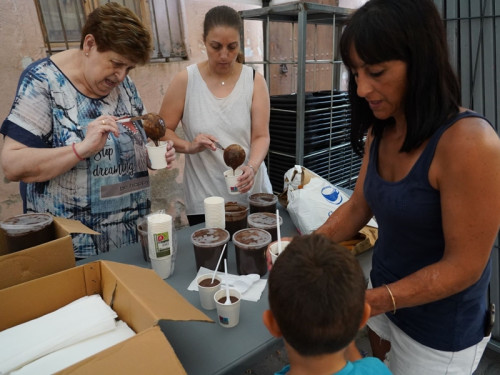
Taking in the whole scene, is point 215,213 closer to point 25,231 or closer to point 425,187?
point 25,231

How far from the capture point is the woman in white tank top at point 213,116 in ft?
7.32

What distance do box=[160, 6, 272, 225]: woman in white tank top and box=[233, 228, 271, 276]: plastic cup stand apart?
65 cm

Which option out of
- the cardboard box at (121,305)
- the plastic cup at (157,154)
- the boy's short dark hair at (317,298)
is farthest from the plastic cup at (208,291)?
the plastic cup at (157,154)

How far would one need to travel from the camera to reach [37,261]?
124 cm

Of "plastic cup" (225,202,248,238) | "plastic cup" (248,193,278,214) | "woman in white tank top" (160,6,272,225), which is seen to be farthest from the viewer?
"woman in white tank top" (160,6,272,225)

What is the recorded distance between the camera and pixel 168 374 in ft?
2.70

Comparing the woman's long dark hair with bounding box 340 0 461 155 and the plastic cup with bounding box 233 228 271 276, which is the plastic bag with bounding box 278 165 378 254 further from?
the woman's long dark hair with bounding box 340 0 461 155

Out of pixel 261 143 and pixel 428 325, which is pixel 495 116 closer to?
pixel 261 143

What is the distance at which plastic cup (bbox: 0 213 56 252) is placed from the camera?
134 centimetres

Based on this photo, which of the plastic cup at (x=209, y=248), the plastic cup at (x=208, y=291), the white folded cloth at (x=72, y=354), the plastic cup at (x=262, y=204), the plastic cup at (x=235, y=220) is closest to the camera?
the white folded cloth at (x=72, y=354)

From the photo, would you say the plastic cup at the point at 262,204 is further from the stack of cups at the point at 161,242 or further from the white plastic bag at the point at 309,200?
the stack of cups at the point at 161,242

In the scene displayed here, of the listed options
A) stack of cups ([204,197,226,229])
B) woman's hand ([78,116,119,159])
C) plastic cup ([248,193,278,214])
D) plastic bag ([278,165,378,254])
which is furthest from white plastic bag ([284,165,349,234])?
woman's hand ([78,116,119,159])

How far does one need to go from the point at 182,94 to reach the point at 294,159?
144 centimetres

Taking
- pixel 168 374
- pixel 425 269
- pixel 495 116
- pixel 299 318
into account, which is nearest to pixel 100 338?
pixel 168 374
